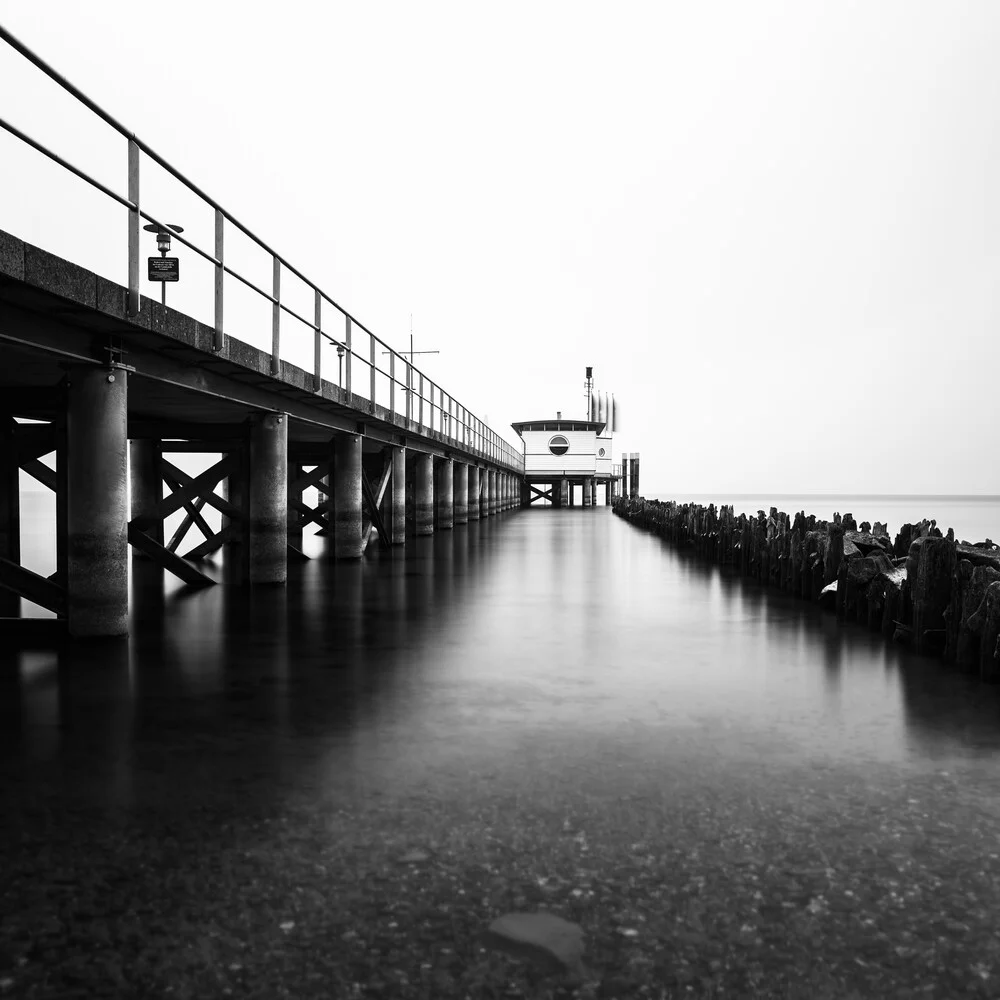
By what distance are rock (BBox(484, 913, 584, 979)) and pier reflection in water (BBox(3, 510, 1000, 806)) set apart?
5.17ft

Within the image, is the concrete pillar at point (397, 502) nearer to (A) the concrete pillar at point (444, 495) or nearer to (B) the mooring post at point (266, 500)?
(A) the concrete pillar at point (444, 495)

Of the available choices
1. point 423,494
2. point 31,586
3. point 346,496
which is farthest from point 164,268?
point 423,494

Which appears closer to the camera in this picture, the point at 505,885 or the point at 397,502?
the point at 505,885

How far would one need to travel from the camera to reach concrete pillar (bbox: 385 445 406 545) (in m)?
22.1

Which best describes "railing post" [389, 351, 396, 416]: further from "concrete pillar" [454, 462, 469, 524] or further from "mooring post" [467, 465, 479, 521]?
"mooring post" [467, 465, 479, 521]

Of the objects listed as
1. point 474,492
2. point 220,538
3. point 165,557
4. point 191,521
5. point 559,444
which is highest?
point 559,444

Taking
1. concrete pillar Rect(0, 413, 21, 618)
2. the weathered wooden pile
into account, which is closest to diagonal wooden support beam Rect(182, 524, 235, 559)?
concrete pillar Rect(0, 413, 21, 618)

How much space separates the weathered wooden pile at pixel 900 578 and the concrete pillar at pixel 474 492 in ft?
76.6

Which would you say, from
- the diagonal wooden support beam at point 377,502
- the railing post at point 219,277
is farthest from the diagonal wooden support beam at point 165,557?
the diagonal wooden support beam at point 377,502

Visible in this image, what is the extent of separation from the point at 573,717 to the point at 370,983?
3.24 m

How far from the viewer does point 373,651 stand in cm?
804

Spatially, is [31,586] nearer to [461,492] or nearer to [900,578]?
[900,578]

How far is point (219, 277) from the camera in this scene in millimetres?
10055

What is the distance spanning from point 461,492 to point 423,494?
30.7 feet
